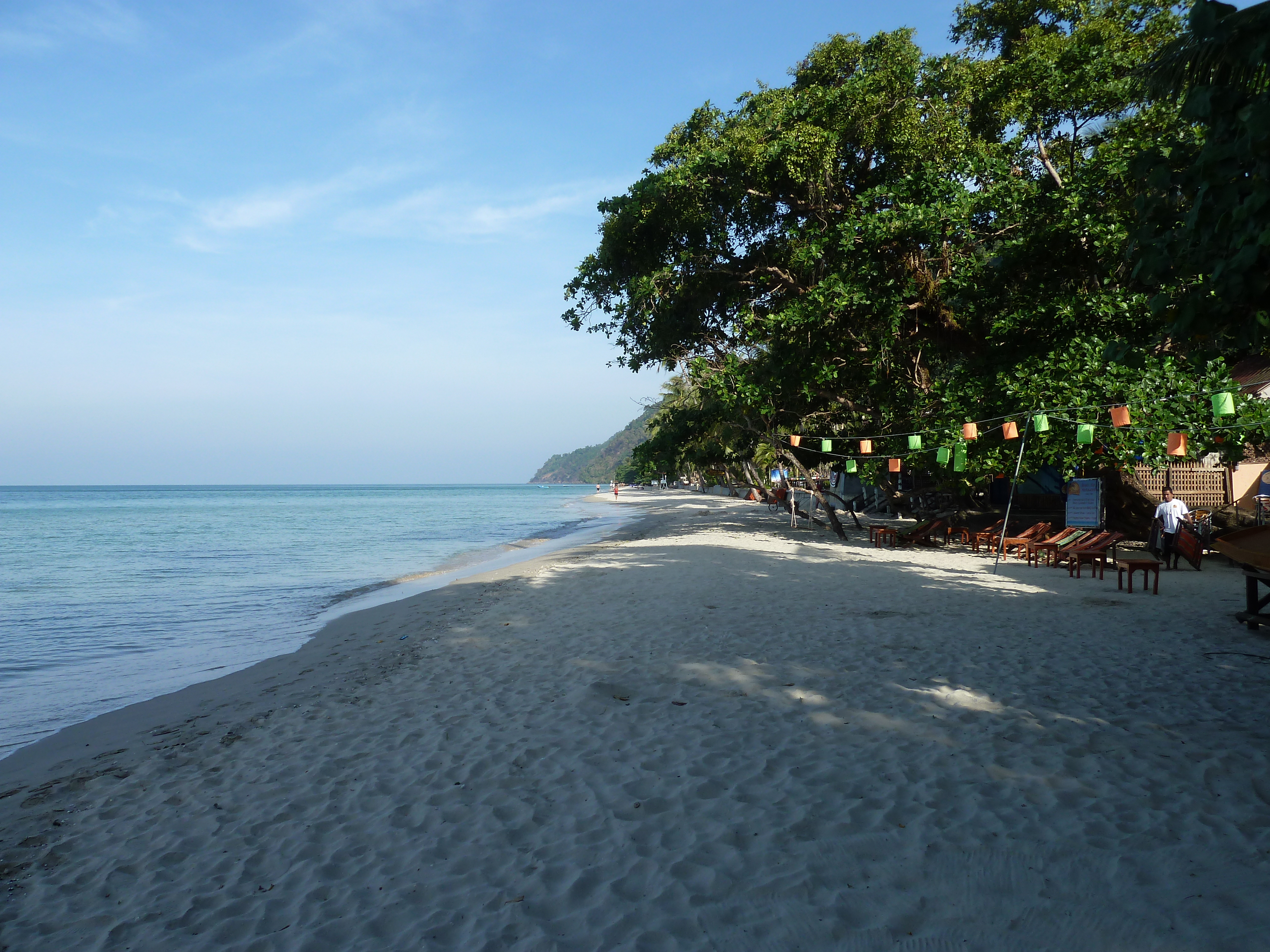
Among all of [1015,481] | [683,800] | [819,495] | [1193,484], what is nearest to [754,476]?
[819,495]

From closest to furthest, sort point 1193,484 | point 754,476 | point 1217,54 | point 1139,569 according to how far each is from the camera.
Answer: point 1217,54
point 1139,569
point 1193,484
point 754,476

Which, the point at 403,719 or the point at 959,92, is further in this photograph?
the point at 959,92

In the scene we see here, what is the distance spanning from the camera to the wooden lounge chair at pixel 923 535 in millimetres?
17641

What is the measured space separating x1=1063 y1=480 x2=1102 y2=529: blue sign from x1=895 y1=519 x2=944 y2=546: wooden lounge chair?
9.30 ft

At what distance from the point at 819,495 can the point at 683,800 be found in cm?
1706

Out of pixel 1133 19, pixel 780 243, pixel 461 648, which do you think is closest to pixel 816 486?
pixel 780 243

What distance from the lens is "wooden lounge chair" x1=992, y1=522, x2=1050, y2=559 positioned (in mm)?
14664

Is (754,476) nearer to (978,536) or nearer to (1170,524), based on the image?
(978,536)

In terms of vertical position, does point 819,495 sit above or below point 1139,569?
above

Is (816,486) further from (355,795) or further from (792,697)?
(355,795)

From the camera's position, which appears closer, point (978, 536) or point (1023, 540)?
point (1023, 540)

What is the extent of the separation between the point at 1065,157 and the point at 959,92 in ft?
10.1

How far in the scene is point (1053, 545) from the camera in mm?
13984

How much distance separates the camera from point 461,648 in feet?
27.1
